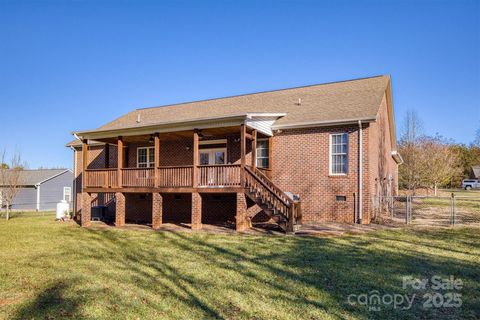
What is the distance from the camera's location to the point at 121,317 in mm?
4809

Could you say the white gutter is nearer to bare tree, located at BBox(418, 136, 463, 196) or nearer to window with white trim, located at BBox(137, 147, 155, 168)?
window with white trim, located at BBox(137, 147, 155, 168)

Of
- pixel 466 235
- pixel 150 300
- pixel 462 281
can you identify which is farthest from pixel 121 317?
pixel 466 235

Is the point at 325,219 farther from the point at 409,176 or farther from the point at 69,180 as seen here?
the point at 69,180

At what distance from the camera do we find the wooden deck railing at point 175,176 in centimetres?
1348

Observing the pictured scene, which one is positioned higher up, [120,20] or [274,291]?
[120,20]

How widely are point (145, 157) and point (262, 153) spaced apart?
683cm

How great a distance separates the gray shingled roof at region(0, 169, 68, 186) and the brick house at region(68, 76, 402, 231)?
1931cm

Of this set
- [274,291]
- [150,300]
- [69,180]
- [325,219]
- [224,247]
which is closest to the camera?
[150,300]

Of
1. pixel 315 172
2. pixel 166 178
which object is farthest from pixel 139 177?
pixel 315 172

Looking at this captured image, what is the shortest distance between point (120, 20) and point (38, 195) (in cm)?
2221

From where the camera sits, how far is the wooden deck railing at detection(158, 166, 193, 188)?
1348 cm

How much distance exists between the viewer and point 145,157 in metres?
18.5

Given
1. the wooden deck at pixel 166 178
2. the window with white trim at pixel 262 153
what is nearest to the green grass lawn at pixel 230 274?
the wooden deck at pixel 166 178

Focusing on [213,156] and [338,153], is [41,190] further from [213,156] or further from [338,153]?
[338,153]
